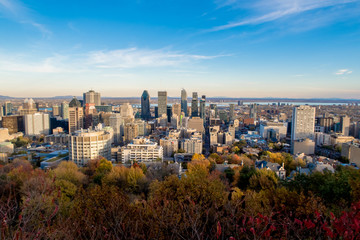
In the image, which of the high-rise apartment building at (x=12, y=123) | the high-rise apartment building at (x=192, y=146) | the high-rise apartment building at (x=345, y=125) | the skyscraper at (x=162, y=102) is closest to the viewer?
the high-rise apartment building at (x=192, y=146)

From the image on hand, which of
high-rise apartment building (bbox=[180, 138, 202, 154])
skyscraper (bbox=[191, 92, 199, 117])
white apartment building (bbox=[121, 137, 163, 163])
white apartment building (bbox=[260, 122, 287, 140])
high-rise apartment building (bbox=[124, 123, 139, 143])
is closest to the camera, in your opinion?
white apartment building (bbox=[121, 137, 163, 163])

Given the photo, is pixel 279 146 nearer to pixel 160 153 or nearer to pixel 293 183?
pixel 160 153

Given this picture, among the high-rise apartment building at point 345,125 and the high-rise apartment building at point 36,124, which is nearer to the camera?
the high-rise apartment building at point 345,125

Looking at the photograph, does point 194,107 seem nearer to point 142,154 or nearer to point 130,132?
point 130,132

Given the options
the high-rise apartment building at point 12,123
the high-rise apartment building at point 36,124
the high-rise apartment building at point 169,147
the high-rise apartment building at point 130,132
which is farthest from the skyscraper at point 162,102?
the high-rise apartment building at point 169,147

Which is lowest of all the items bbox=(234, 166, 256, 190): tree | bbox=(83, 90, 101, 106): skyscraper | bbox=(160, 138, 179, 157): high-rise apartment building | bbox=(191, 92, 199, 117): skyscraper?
bbox=(160, 138, 179, 157): high-rise apartment building

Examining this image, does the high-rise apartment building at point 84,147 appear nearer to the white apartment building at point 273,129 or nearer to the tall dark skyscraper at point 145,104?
the white apartment building at point 273,129

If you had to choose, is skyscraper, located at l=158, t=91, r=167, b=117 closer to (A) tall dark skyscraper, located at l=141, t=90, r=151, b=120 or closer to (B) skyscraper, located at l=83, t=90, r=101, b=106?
(A) tall dark skyscraper, located at l=141, t=90, r=151, b=120

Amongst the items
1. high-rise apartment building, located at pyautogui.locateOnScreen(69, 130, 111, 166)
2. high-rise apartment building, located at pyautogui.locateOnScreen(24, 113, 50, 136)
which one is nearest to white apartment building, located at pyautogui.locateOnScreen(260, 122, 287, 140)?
high-rise apartment building, located at pyautogui.locateOnScreen(69, 130, 111, 166)

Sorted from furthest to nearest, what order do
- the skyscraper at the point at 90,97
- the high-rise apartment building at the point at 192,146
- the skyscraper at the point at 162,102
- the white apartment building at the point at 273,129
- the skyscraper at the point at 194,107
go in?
1. the skyscraper at the point at 90,97
2. the skyscraper at the point at 162,102
3. the skyscraper at the point at 194,107
4. the white apartment building at the point at 273,129
5. the high-rise apartment building at the point at 192,146
